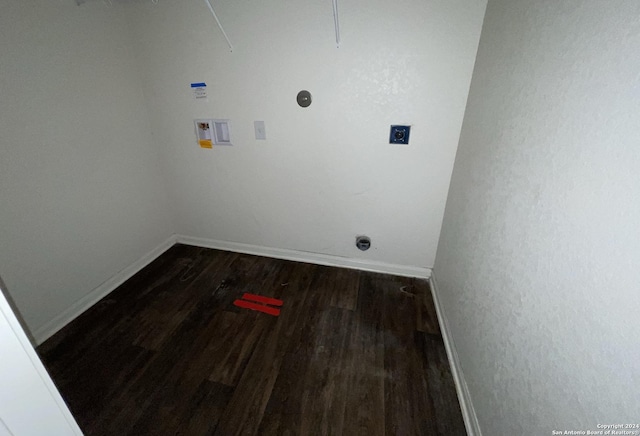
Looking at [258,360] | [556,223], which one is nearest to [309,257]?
[258,360]

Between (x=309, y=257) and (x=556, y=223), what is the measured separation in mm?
1695

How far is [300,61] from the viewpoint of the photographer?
1.60 metres

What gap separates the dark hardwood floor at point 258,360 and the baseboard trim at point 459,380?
3cm

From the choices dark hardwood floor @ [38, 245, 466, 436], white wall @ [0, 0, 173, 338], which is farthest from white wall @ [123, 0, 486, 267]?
dark hardwood floor @ [38, 245, 466, 436]

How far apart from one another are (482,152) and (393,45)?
810 millimetres

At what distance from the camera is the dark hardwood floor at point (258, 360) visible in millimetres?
1133

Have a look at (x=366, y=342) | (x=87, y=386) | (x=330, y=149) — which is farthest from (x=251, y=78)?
(x=87, y=386)

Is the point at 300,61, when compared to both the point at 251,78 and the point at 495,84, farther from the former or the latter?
the point at 495,84

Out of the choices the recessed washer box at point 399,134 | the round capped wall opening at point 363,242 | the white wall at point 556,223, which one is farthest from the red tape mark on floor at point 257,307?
the recessed washer box at point 399,134

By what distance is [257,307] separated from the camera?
5.66 feet

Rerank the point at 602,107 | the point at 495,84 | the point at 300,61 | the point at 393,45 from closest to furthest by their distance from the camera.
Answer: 1. the point at 602,107
2. the point at 495,84
3. the point at 393,45
4. the point at 300,61

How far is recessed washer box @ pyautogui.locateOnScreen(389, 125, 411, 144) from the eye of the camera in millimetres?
1617

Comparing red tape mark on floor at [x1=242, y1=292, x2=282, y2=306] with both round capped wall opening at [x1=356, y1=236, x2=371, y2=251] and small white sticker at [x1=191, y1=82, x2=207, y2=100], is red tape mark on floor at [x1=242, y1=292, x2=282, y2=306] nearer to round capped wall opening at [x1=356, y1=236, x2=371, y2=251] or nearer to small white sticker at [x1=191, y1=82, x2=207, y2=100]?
round capped wall opening at [x1=356, y1=236, x2=371, y2=251]

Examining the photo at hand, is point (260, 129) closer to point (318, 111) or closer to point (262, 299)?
point (318, 111)
